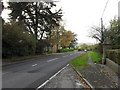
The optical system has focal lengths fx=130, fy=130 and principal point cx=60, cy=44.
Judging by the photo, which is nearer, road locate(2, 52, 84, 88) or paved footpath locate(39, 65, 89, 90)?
paved footpath locate(39, 65, 89, 90)

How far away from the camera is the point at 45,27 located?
103 ft

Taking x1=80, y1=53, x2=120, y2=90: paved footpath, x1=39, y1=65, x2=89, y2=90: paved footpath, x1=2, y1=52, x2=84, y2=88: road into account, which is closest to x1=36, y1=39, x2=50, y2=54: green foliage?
x1=2, y1=52, x2=84, y2=88: road

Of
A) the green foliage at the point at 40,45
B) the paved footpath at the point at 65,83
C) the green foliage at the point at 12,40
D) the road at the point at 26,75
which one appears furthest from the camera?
the green foliage at the point at 40,45

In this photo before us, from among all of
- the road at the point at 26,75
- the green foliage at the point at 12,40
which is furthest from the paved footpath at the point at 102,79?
the green foliage at the point at 12,40

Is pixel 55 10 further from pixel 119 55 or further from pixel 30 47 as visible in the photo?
pixel 119 55

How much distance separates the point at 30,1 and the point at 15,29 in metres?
11.7

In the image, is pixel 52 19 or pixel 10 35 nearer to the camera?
pixel 10 35

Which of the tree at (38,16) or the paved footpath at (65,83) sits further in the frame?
the tree at (38,16)

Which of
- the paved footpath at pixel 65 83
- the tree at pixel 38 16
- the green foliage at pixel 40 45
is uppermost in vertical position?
the tree at pixel 38 16

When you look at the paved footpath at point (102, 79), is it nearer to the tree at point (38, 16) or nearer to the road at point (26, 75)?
the road at point (26, 75)

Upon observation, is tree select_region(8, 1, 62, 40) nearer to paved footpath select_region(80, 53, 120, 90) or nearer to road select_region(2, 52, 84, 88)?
road select_region(2, 52, 84, 88)

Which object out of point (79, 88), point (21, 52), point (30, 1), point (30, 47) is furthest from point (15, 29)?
point (79, 88)

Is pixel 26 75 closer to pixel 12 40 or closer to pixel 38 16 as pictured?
pixel 12 40

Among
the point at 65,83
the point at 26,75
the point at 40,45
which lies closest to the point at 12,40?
the point at 26,75
